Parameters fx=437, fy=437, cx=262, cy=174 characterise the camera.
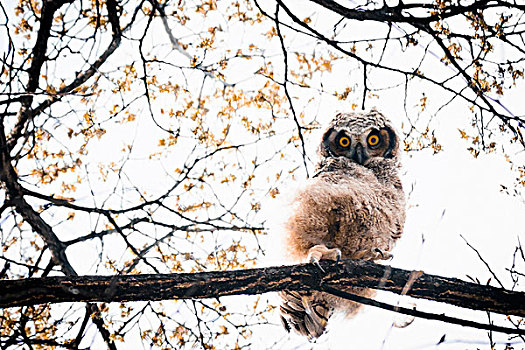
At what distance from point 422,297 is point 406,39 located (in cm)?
213

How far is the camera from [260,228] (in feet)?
14.4

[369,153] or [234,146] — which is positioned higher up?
[234,146]

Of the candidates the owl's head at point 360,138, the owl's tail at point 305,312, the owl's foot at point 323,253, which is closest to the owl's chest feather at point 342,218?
the owl's foot at point 323,253

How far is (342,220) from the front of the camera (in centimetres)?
251

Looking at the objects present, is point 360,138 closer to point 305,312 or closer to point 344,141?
point 344,141

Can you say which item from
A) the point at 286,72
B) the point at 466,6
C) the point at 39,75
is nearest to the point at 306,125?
the point at 286,72

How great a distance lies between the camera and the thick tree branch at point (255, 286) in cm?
200

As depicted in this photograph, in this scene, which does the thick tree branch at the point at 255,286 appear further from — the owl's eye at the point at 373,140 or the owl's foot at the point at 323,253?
the owl's eye at the point at 373,140

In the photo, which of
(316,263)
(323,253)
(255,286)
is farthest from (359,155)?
(255,286)

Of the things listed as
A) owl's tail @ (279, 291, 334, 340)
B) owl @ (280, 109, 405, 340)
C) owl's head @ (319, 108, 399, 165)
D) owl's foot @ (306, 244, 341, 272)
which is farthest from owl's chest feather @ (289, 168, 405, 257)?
owl's head @ (319, 108, 399, 165)

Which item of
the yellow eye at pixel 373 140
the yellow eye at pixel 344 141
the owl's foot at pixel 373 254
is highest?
the yellow eye at pixel 344 141

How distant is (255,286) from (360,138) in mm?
1366

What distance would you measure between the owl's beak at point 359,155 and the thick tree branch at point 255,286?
3.10ft

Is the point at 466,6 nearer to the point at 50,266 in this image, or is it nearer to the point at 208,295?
the point at 208,295
